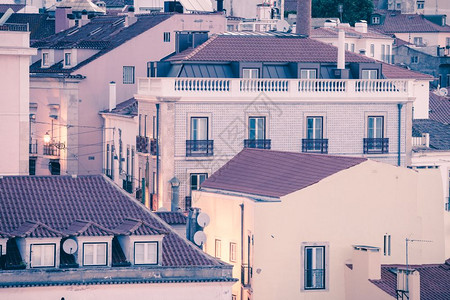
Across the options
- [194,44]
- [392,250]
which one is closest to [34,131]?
[194,44]

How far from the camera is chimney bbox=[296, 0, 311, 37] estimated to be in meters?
91.8

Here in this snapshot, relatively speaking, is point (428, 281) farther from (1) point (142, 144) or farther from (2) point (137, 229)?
(1) point (142, 144)

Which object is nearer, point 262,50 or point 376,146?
point 376,146

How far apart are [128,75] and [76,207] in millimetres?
41717

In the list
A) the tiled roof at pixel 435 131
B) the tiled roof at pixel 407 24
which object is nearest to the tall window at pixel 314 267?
the tiled roof at pixel 435 131

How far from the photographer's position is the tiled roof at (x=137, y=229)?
55.8 meters

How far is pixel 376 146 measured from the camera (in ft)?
275

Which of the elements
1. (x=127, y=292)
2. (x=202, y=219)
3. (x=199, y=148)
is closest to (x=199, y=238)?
(x=202, y=219)

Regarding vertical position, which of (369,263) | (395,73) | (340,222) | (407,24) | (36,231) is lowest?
(369,263)

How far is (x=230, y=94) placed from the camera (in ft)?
264

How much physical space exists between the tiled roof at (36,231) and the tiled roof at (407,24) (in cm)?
10265

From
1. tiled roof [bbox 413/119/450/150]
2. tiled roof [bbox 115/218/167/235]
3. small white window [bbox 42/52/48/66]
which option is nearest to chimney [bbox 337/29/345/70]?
tiled roof [bbox 413/119/450/150]

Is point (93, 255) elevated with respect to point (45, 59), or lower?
lower

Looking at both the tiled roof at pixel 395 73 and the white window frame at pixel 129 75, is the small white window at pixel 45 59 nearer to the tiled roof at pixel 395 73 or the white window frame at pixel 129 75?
the white window frame at pixel 129 75
